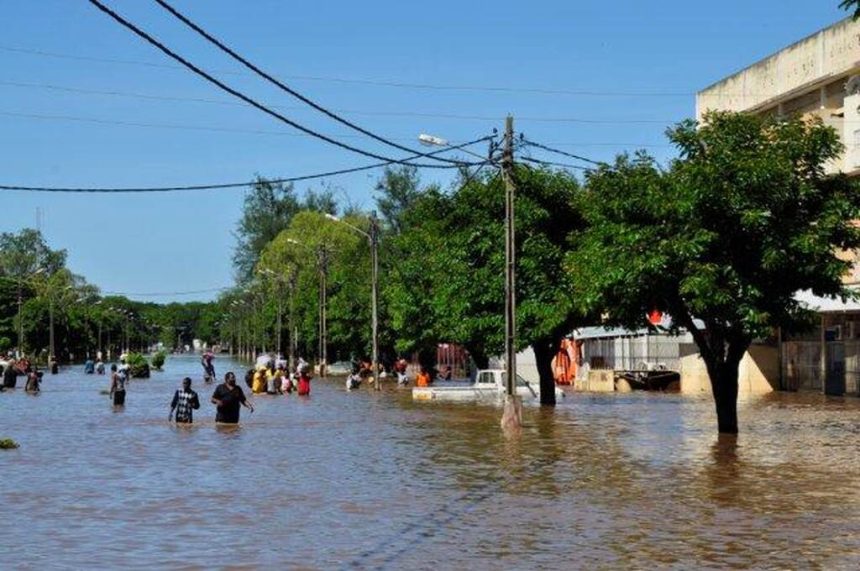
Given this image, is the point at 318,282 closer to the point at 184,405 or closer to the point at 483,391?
the point at 483,391

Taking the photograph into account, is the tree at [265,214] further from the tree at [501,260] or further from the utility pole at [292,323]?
the tree at [501,260]

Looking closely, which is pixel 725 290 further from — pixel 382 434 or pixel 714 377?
pixel 382 434

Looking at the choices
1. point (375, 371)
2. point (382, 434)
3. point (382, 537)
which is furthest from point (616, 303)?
point (375, 371)

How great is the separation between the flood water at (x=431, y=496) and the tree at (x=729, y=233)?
2.73 m

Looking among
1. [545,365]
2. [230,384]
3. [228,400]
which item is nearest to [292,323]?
[545,365]

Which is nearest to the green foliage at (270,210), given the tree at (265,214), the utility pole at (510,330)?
the tree at (265,214)

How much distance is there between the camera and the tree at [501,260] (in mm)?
41719

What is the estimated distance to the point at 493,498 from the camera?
60.8ft

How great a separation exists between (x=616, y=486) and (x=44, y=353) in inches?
5616

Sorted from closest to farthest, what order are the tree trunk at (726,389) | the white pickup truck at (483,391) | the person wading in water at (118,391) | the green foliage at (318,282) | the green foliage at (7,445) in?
the green foliage at (7,445)
the tree trunk at (726,389)
the person wading in water at (118,391)
the white pickup truck at (483,391)
the green foliage at (318,282)

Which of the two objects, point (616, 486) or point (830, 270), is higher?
point (830, 270)

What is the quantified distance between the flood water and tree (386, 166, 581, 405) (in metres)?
6.57

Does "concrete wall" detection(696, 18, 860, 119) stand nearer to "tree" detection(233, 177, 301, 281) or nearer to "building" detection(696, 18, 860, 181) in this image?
"building" detection(696, 18, 860, 181)

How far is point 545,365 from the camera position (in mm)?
45562
